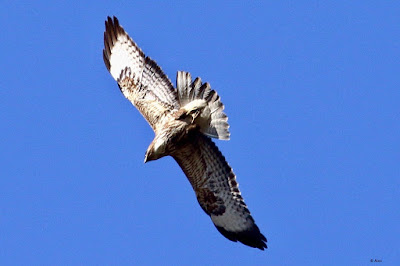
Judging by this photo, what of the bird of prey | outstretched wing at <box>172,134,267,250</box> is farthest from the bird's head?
outstretched wing at <box>172,134,267,250</box>

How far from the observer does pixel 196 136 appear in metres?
10.4

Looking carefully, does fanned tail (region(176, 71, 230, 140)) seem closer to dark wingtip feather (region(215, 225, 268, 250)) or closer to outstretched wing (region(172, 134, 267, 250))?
outstretched wing (region(172, 134, 267, 250))

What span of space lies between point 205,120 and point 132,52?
1913 millimetres

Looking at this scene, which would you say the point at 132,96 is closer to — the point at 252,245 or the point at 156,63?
the point at 156,63

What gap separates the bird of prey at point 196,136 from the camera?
10172 millimetres

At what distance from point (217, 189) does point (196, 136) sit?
2.40ft

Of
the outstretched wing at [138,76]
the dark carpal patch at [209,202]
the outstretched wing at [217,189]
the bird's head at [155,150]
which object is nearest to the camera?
the bird's head at [155,150]

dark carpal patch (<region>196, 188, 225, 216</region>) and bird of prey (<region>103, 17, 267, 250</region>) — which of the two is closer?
bird of prey (<region>103, 17, 267, 250</region>)

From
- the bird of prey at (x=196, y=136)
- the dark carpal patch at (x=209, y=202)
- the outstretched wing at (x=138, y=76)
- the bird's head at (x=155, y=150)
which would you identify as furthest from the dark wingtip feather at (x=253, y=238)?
the outstretched wing at (x=138, y=76)

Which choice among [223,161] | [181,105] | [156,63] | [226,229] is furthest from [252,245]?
[156,63]

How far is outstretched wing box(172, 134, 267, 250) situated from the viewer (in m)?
10.4

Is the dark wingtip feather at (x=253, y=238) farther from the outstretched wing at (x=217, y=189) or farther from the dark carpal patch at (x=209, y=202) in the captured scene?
the dark carpal patch at (x=209, y=202)

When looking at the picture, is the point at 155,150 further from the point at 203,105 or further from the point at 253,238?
the point at 253,238

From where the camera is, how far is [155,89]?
36.2 feet
